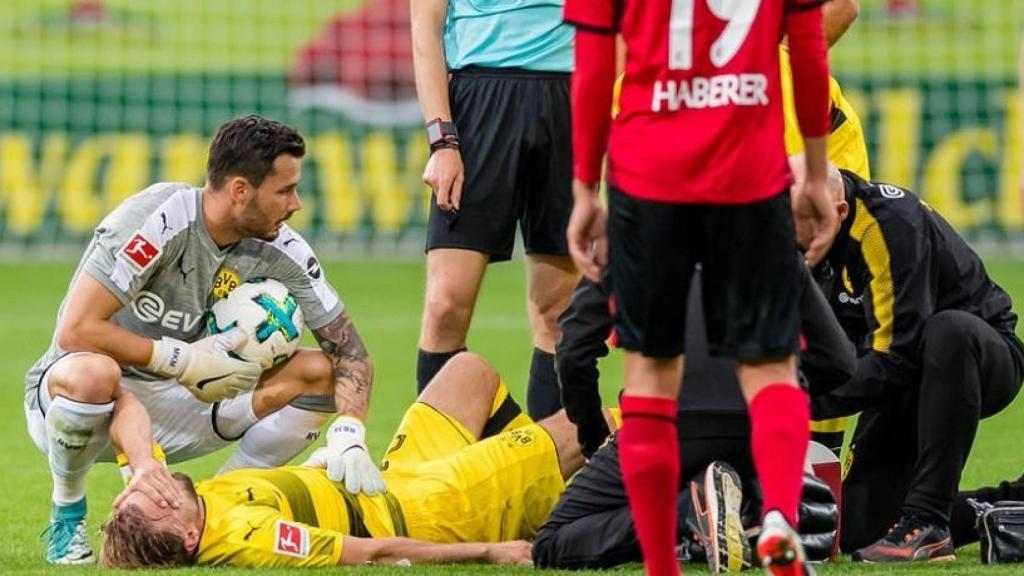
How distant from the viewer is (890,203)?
5148 mm

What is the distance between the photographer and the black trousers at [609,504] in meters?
4.66

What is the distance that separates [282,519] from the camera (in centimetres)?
472

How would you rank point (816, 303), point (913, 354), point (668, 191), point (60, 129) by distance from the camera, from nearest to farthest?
point (668, 191) → point (816, 303) → point (913, 354) → point (60, 129)

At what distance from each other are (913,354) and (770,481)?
1430 mm

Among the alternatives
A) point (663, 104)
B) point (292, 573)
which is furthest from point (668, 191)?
point (292, 573)

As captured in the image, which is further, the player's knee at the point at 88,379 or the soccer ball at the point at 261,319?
the soccer ball at the point at 261,319

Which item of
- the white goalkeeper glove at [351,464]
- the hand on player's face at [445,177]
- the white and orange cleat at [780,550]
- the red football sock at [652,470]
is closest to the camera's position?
Result: the white and orange cleat at [780,550]

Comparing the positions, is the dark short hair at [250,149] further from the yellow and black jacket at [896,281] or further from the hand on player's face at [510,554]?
the yellow and black jacket at [896,281]

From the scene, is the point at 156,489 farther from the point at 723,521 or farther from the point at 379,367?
the point at 379,367

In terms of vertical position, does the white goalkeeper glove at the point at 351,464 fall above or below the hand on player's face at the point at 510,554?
above

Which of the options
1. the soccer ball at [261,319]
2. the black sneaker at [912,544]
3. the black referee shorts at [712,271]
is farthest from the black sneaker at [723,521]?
the soccer ball at [261,319]

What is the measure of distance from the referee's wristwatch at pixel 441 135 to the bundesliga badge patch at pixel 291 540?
1.54m

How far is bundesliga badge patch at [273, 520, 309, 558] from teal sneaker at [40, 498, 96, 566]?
1.98ft

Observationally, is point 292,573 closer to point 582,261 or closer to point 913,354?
point 582,261
